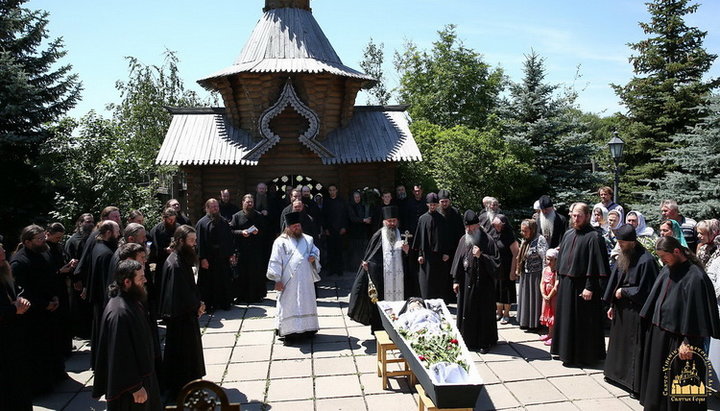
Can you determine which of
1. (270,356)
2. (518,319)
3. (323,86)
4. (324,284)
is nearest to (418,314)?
(270,356)

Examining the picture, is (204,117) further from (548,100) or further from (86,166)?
(548,100)

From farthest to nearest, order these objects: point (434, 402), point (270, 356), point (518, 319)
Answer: point (518, 319) → point (270, 356) → point (434, 402)

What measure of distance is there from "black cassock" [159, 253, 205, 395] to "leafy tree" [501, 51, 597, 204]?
1413cm

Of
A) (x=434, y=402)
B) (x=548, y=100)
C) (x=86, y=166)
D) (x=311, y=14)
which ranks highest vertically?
(x=311, y=14)

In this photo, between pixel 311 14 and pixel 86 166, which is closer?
pixel 86 166

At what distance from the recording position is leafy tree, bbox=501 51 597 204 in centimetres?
1775

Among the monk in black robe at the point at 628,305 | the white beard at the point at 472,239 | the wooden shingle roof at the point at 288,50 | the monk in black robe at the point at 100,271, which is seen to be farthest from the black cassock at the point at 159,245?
the monk in black robe at the point at 628,305

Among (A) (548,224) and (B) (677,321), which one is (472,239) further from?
(B) (677,321)

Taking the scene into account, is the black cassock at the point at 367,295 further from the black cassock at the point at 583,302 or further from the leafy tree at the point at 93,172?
the leafy tree at the point at 93,172

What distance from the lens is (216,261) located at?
9.53m

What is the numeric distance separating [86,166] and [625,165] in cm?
2026

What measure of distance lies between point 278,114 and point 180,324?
826 centimetres

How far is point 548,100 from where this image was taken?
18.4 meters

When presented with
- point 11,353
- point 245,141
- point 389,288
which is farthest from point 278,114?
point 11,353
